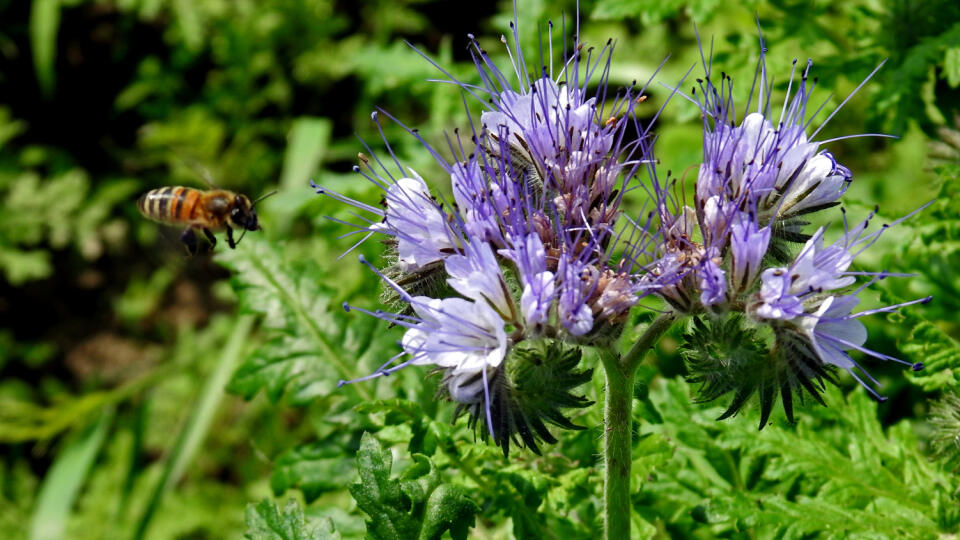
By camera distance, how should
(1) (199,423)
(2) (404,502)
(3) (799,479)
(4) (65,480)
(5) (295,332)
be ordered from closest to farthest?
1. (2) (404,502)
2. (3) (799,479)
3. (5) (295,332)
4. (1) (199,423)
5. (4) (65,480)

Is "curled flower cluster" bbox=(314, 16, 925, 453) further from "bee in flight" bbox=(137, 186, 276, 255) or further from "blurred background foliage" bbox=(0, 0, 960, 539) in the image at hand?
"bee in flight" bbox=(137, 186, 276, 255)

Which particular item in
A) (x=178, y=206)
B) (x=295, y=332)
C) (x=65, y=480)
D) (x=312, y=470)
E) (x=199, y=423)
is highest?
(x=178, y=206)

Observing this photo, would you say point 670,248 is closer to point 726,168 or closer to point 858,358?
point 726,168

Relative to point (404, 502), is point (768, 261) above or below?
above

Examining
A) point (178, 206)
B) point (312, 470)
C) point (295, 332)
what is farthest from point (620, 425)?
point (178, 206)

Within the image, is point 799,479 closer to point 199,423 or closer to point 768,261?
point 768,261

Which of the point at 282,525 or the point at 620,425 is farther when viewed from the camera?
the point at 282,525

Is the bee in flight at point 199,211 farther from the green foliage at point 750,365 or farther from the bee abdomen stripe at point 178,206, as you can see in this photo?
the green foliage at point 750,365
